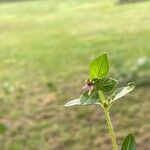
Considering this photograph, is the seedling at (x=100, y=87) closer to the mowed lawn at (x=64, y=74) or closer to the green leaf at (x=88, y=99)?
the green leaf at (x=88, y=99)

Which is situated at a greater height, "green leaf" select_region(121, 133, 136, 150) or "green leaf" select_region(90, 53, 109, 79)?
"green leaf" select_region(90, 53, 109, 79)

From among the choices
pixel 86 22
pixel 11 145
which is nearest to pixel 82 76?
pixel 11 145

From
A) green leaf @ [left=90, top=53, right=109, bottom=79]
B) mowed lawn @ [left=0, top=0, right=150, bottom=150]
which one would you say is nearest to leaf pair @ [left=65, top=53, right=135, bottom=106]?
green leaf @ [left=90, top=53, right=109, bottom=79]

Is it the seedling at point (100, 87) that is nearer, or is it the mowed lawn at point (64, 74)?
the seedling at point (100, 87)

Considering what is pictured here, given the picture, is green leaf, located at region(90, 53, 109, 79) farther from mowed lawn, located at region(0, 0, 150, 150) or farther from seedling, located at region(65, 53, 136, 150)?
mowed lawn, located at region(0, 0, 150, 150)

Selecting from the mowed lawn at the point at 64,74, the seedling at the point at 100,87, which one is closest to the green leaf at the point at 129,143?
the seedling at the point at 100,87

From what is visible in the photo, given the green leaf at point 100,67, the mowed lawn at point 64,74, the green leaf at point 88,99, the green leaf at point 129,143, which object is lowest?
the green leaf at point 129,143

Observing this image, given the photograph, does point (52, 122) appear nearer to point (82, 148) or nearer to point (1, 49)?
point (82, 148)
